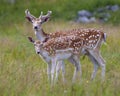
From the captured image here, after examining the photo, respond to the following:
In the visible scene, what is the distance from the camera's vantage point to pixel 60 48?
10.7 meters

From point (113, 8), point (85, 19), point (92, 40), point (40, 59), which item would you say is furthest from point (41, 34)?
point (113, 8)

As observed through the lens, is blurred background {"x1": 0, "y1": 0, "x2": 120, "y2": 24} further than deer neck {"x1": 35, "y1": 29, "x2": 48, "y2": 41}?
Yes

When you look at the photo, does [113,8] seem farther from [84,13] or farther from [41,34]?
[41,34]

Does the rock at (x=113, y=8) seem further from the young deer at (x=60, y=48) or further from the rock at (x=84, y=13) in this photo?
the young deer at (x=60, y=48)

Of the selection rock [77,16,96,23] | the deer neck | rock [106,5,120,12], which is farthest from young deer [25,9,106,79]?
rock [106,5,120,12]

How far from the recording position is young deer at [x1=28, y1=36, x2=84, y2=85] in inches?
415

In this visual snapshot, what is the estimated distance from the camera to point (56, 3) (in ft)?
90.9

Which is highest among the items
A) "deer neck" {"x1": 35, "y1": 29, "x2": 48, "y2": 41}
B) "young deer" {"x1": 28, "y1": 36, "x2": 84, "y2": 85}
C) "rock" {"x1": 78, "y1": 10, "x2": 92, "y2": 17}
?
"rock" {"x1": 78, "y1": 10, "x2": 92, "y2": 17}

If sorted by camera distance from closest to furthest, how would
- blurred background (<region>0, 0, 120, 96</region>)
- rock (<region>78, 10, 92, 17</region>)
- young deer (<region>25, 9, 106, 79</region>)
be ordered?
blurred background (<region>0, 0, 120, 96</region>) < young deer (<region>25, 9, 106, 79</region>) < rock (<region>78, 10, 92, 17</region>)

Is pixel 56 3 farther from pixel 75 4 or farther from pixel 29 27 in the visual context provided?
pixel 29 27

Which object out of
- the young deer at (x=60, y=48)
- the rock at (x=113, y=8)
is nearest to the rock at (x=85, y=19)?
the rock at (x=113, y=8)

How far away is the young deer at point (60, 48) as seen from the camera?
10.5 metres

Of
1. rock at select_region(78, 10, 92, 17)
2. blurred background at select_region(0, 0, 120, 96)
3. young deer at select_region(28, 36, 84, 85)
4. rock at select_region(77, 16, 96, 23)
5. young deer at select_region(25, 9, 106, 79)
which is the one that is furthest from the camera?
rock at select_region(78, 10, 92, 17)

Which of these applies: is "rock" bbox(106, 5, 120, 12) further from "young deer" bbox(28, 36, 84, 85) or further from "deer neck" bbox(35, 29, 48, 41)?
"young deer" bbox(28, 36, 84, 85)
